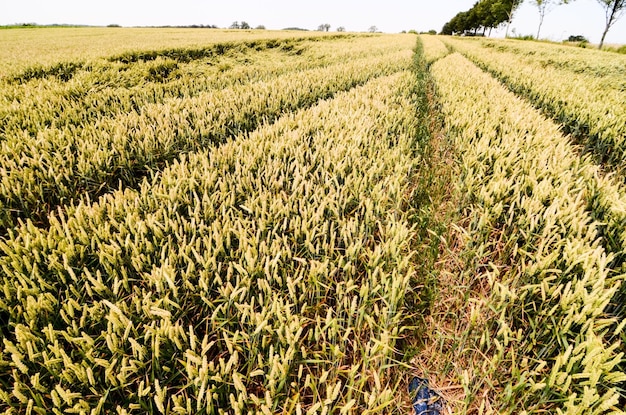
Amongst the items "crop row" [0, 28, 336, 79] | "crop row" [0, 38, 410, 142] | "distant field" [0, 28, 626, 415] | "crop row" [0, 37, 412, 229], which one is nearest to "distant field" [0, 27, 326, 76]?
"crop row" [0, 28, 336, 79]

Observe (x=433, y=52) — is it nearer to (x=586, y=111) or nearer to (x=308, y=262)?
(x=586, y=111)

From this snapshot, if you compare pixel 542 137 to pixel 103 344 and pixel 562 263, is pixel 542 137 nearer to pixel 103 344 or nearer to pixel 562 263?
pixel 562 263

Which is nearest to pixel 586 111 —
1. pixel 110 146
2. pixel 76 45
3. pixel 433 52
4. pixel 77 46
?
pixel 110 146

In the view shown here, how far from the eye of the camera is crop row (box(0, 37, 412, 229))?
9.27ft

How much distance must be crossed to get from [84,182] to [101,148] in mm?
608

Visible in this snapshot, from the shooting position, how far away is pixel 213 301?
157 centimetres

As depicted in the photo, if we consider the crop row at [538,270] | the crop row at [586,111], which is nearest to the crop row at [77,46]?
the crop row at [538,270]

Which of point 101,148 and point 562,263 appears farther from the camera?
point 101,148

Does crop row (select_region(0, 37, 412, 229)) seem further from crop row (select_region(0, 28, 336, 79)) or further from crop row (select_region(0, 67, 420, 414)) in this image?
crop row (select_region(0, 28, 336, 79))

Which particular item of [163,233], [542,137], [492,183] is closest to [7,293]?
[163,233]

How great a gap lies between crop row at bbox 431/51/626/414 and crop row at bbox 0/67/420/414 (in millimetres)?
555

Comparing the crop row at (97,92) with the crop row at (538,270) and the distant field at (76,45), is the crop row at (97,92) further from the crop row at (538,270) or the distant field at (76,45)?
the crop row at (538,270)

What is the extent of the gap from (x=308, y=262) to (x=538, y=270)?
1.38 metres

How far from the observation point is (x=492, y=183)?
266 cm
